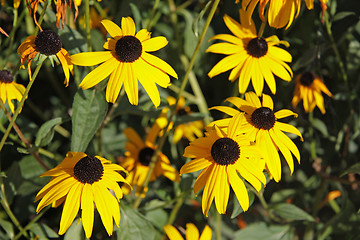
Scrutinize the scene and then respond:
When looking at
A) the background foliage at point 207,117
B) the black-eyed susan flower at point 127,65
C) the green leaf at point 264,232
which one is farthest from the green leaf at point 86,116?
the green leaf at point 264,232

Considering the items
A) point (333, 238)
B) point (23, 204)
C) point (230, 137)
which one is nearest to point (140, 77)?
point (230, 137)

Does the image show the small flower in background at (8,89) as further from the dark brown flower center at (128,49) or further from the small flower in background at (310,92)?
the small flower in background at (310,92)

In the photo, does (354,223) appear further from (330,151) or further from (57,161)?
(57,161)

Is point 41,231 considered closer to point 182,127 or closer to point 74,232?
point 74,232

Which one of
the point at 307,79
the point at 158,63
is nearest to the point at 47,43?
the point at 158,63

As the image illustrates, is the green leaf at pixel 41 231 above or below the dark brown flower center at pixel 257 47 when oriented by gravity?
below

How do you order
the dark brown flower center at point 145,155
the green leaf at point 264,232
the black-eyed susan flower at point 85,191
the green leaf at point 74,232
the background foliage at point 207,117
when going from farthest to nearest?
the green leaf at point 264,232, the dark brown flower center at point 145,155, the background foliage at point 207,117, the green leaf at point 74,232, the black-eyed susan flower at point 85,191

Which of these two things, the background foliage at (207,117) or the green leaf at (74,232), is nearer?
the green leaf at (74,232)

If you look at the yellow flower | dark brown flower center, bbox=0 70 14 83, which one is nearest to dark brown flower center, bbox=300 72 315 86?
the yellow flower
